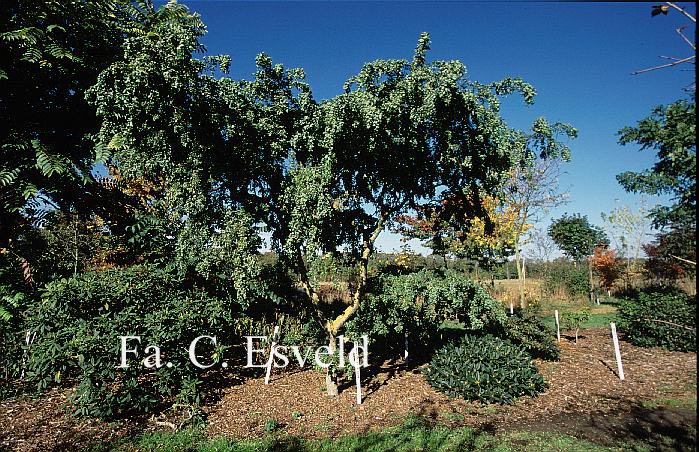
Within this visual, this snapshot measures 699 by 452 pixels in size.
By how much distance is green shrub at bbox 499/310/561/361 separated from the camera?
355 inches

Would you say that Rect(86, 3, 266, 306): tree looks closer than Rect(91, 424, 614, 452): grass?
No

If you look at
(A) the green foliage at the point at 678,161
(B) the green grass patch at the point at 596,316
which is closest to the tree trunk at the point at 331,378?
(A) the green foliage at the point at 678,161

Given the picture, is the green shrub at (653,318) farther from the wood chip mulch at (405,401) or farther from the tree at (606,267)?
the tree at (606,267)

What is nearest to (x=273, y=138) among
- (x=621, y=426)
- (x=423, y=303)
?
(x=423, y=303)

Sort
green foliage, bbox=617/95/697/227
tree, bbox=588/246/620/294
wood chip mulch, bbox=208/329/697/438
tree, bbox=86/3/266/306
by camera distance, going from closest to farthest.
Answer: green foliage, bbox=617/95/697/227, tree, bbox=86/3/266/306, wood chip mulch, bbox=208/329/697/438, tree, bbox=588/246/620/294

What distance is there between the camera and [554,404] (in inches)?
267

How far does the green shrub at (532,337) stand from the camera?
9.02 meters

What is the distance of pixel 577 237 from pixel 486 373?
67.9 ft

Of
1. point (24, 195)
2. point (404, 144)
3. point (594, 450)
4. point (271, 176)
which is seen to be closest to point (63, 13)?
point (24, 195)

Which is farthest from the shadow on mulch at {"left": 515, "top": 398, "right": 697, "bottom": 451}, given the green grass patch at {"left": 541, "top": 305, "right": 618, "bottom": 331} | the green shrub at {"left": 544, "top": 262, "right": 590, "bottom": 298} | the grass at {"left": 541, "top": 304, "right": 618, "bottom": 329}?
the green shrub at {"left": 544, "top": 262, "right": 590, "bottom": 298}

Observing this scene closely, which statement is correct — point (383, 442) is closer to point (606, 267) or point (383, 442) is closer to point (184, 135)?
point (184, 135)

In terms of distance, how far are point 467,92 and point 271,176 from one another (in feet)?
11.6

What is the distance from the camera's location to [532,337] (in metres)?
9.29

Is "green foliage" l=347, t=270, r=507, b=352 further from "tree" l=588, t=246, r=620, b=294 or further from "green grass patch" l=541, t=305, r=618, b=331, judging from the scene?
"tree" l=588, t=246, r=620, b=294
